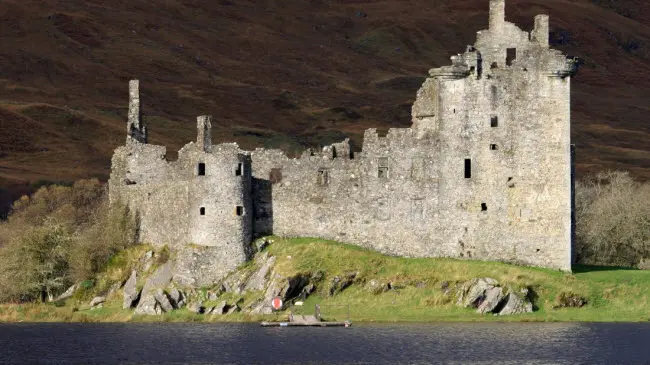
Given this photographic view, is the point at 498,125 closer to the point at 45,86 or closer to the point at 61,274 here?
the point at 61,274

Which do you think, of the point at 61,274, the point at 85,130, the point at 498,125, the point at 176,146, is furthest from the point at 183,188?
the point at 85,130

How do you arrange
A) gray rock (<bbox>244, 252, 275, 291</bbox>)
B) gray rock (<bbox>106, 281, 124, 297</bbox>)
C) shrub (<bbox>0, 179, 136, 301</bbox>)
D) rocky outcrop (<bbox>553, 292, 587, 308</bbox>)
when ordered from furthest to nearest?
1. shrub (<bbox>0, 179, 136, 301</bbox>)
2. gray rock (<bbox>106, 281, 124, 297</bbox>)
3. gray rock (<bbox>244, 252, 275, 291</bbox>)
4. rocky outcrop (<bbox>553, 292, 587, 308</bbox>)

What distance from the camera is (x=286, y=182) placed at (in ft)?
234

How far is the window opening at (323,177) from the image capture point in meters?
70.8

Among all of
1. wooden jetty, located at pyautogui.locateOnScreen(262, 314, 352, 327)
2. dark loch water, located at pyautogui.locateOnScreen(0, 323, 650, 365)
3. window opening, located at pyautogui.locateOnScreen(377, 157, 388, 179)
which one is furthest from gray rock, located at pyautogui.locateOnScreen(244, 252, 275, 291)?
window opening, located at pyautogui.locateOnScreen(377, 157, 388, 179)

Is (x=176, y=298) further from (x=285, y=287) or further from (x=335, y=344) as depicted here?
(x=335, y=344)

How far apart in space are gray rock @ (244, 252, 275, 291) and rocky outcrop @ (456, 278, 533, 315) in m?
8.71

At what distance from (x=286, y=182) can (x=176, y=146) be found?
81121mm

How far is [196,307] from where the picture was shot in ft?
224

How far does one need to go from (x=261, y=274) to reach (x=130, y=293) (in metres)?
6.30

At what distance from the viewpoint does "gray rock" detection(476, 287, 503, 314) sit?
65188 mm

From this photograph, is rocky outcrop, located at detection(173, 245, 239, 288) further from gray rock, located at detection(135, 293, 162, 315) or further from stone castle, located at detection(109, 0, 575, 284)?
gray rock, located at detection(135, 293, 162, 315)

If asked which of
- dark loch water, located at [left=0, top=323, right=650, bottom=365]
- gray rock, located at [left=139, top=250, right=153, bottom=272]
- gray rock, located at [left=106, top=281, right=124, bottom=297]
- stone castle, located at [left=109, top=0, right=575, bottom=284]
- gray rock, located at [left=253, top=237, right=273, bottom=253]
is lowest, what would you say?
dark loch water, located at [left=0, top=323, right=650, bottom=365]

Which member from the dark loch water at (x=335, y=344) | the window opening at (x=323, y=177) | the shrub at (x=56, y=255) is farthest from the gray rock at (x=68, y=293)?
the window opening at (x=323, y=177)
